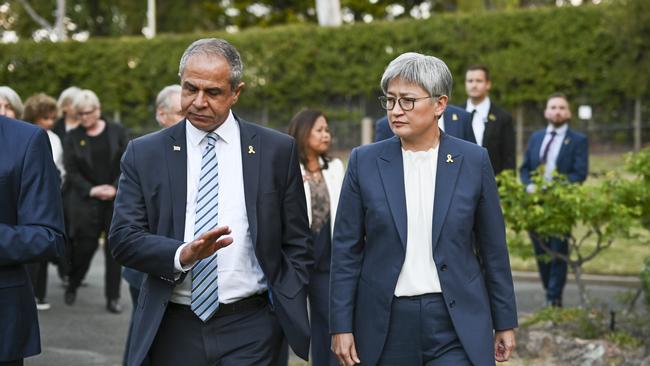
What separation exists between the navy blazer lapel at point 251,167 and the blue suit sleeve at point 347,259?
1.40ft

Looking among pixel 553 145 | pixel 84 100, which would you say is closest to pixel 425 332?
pixel 84 100

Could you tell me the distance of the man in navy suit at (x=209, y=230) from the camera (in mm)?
4324

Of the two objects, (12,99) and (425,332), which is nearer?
(425,332)

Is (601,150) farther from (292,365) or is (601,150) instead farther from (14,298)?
(14,298)

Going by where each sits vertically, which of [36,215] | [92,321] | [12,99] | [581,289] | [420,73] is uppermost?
[420,73]

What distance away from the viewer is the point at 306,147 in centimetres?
752

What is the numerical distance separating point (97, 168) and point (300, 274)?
6483mm

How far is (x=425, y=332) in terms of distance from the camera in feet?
14.5

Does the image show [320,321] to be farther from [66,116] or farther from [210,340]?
[66,116]

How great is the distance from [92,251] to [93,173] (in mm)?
958

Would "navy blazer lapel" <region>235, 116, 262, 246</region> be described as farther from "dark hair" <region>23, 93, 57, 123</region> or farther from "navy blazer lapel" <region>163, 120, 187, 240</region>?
"dark hair" <region>23, 93, 57, 123</region>

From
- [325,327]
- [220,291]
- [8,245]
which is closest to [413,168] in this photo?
[220,291]

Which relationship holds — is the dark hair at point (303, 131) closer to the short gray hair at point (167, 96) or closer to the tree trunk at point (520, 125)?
the short gray hair at point (167, 96)

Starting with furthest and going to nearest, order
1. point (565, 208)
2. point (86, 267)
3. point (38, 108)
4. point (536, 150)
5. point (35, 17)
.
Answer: point (35, 17) < point (536, 150) < point (86, 267) < point (38, 108) < point (565, 208)
